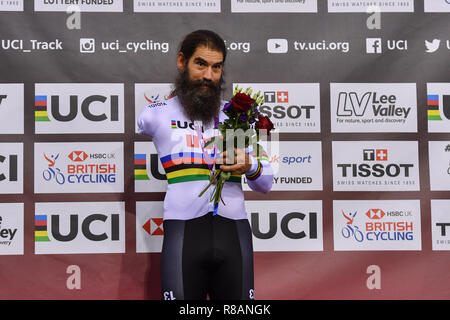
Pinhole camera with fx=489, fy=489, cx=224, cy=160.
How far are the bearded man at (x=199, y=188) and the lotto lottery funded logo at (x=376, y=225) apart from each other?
102cm

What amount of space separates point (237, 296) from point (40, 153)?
5.31 feet

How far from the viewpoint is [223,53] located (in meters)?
2.37

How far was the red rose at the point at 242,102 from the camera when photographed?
2.08 m

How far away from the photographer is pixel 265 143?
120 inches

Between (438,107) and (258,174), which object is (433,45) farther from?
(258,174)

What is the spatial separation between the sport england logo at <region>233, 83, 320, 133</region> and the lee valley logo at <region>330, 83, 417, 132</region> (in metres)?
0.12

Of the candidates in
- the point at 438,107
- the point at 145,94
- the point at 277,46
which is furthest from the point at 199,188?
the point at 438,107

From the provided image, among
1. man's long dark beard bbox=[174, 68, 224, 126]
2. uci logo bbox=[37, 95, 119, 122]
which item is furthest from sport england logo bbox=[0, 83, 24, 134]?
man's long dark beard bbox=[174, 68, 224, 126]

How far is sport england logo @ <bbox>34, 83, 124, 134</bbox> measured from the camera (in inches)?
119

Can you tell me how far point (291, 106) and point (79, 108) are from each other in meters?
1.32

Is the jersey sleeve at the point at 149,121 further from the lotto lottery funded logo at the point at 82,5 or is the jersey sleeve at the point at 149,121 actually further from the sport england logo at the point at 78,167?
the lotto lottery funded logo at the point at 82,5

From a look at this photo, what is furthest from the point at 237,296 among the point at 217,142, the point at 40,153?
the point at 40,153

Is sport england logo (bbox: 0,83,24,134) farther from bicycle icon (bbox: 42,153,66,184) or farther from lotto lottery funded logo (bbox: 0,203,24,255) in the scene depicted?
lotto lottery funded logo (bbox: 0,203,24,255)

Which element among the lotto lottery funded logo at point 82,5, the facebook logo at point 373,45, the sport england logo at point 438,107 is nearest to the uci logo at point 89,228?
the lotto lottery funded logo at point 82,5
